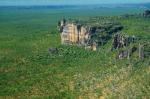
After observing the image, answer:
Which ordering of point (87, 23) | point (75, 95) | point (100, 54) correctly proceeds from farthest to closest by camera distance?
point (87, 23), point (100, 54), point (75, 95)

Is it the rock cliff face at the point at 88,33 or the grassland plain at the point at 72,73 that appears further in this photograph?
the rock cliff face at the point at 88,33

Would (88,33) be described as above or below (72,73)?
above

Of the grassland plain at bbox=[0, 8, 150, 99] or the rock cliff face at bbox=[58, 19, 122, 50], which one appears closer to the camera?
the grassland plain at bbox=[0, 8, 150, 99]

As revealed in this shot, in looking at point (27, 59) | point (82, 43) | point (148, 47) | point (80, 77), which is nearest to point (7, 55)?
point (27, 59)

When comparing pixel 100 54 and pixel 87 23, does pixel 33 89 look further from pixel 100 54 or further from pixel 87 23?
pixel 87 23

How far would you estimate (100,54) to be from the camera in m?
126

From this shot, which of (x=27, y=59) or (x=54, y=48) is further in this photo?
(x=54, y=48)

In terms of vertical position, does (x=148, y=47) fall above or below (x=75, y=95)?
above

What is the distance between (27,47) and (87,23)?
19.1 metres

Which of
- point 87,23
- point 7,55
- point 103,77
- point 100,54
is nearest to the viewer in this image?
point 103,77

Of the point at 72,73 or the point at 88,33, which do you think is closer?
the point at 72,73

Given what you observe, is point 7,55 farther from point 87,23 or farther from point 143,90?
point 143,90

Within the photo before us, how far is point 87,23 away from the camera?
146m

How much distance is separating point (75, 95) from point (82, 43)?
45.4 metres
